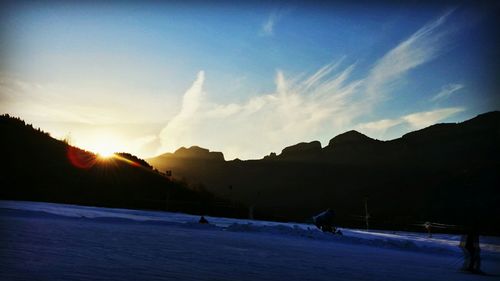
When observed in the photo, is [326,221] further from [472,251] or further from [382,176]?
[382,176]

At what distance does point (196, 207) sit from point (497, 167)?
78035 mm

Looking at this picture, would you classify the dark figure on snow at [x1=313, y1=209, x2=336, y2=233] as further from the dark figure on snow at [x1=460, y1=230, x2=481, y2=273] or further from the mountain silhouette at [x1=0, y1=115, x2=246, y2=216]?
the mountain silhouette at [x1=0, y1=115, x2=246, y2=216]

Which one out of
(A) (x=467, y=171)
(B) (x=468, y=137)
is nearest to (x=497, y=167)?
(A) (x=467, y=171)

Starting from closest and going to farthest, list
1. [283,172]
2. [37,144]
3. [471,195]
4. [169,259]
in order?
[169,259]
[37,144]
[471,195]
[283,172]

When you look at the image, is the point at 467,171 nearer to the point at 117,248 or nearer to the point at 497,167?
the point at 497,167

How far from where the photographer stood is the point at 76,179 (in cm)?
4088

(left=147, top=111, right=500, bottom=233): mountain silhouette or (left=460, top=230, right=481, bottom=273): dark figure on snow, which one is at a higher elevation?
(left=147, top=111, right=500, bottom=233): mountain silhouette

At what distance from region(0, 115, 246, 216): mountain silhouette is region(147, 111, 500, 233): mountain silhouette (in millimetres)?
11866

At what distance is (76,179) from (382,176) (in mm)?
94715

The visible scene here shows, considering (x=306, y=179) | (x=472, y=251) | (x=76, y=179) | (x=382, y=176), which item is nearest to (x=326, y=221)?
(x=472, y=251)

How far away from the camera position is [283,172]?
151375 millimetres

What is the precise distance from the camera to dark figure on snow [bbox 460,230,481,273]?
31.4 ft

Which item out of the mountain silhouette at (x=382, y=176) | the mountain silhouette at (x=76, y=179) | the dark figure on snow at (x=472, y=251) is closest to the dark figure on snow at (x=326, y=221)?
the dark figure on snow at (x=472, y=251)

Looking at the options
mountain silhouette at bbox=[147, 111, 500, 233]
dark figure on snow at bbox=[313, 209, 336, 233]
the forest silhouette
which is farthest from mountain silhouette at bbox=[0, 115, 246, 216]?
dark figure on snow at bbox=[313, 209, 336, 233]
